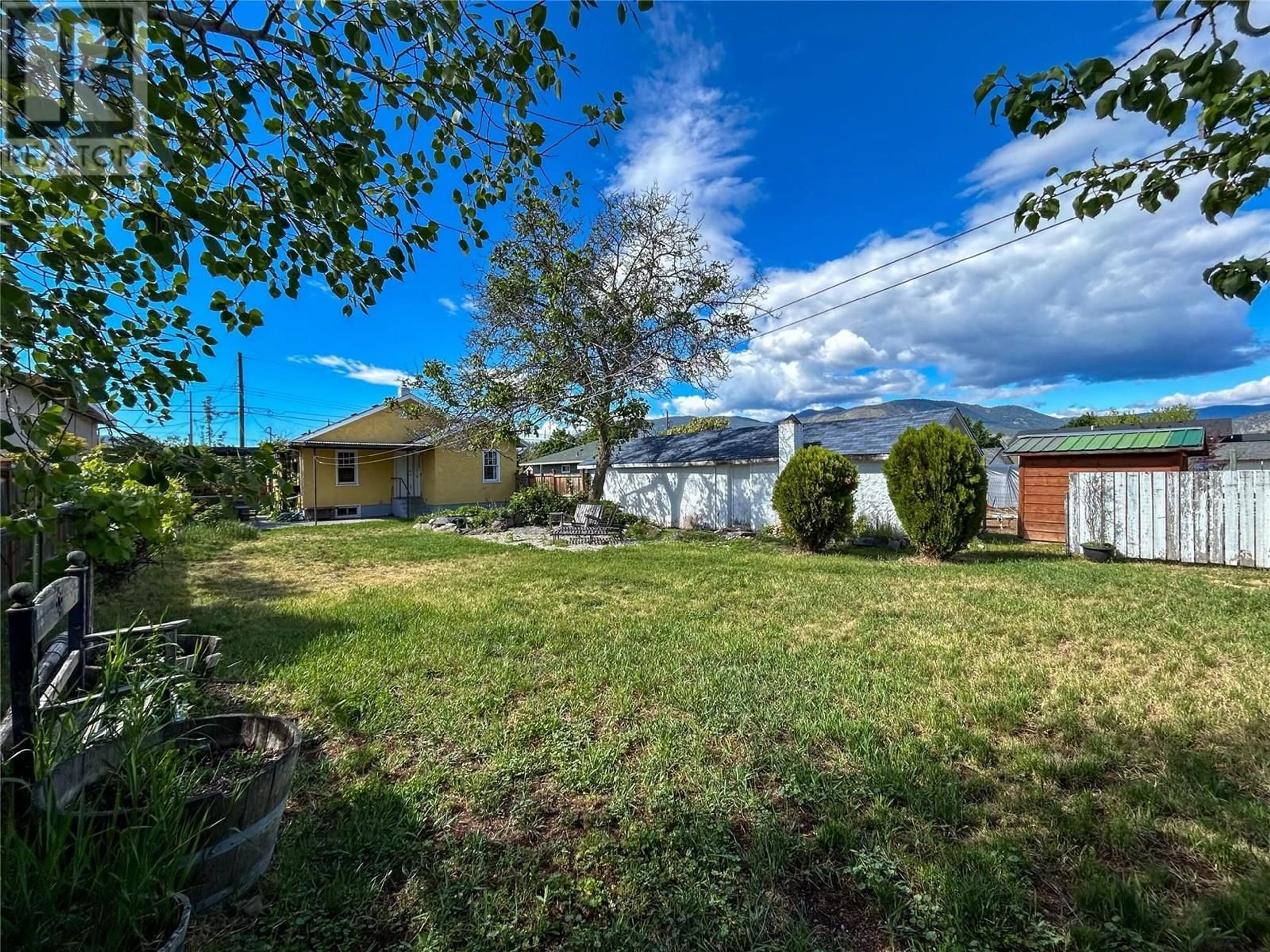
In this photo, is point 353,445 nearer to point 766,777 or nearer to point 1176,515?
point 766,777

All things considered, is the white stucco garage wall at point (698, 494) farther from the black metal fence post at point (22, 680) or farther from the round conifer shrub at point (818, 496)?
the black metal fence post at point (22, 680)

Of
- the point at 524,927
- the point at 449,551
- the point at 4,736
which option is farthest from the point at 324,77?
the point at 449,551

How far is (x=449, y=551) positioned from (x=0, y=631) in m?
7.83

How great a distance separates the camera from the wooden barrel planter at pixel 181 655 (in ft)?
9.24

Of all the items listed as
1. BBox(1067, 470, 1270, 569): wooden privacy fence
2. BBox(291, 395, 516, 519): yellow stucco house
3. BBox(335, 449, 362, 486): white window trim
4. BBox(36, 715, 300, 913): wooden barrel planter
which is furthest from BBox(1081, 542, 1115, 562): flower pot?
BBox(335, 449, 362, 486): white window trim

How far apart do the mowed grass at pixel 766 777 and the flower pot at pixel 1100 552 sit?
142 inches

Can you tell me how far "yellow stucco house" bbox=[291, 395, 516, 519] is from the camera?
18.7m

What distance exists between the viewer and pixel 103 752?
1864mm

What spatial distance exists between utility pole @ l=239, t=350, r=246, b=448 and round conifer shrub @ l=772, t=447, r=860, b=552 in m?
26.5

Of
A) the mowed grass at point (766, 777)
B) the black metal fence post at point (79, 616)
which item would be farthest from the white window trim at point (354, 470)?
the black metal fence post at point (79, 616)

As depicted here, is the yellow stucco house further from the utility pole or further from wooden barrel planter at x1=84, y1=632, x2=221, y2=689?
wooden barrel planter at x1=84, y1=632, x2=221, y2=689

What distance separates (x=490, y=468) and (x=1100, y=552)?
765 inches

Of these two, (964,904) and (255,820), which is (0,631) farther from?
(964,904)

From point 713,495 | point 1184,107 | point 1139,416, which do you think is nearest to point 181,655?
point 1184,107
